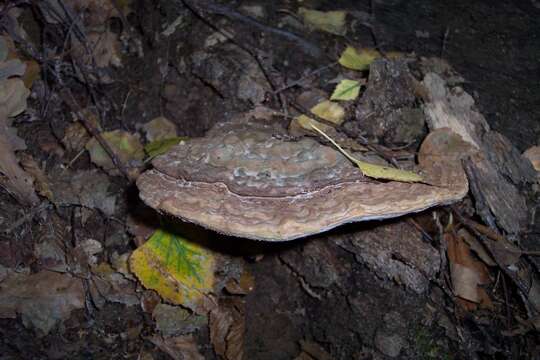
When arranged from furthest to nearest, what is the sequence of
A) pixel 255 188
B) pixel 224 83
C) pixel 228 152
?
pixel 224 83 < pixel 228 152 < pixel 255 188

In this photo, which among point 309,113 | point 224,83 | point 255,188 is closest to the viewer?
point 255,188

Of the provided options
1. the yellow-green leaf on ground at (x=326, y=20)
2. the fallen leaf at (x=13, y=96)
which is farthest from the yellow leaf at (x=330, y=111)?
the fallen leaf at (x=13, y=96)

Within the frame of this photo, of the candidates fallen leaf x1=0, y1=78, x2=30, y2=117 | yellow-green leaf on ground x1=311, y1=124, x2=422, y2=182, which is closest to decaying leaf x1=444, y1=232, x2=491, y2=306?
yellow-green leaf on ground x1=311, y1=124, x2=422, y2=182

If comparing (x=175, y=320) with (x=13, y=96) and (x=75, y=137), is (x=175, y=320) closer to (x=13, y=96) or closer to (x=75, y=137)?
(x=75, y=137)

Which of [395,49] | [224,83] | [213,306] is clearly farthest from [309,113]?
[213,306]

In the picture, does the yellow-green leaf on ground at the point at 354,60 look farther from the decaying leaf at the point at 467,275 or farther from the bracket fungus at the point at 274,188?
the decaying leaf at the point at 467,275

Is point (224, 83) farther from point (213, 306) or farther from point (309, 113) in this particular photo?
point (213, 306)

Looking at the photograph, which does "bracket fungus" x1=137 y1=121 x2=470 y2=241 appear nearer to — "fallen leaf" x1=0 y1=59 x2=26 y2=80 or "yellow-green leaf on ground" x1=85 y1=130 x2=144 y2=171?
"yellow-green leaf on ground" x1=85 y1=130 x2=144 y2=171
